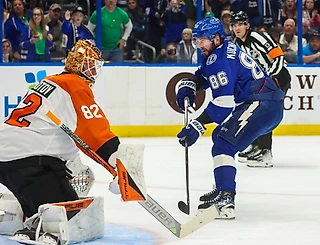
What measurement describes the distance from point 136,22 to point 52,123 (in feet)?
19.7

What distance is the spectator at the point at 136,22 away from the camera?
29.8ft

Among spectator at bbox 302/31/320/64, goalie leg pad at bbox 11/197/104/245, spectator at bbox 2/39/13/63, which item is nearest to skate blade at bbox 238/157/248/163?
spectator at bbox 302/31/320/64

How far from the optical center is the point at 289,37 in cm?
932

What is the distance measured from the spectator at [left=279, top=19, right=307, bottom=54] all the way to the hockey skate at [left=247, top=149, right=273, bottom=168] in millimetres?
3180

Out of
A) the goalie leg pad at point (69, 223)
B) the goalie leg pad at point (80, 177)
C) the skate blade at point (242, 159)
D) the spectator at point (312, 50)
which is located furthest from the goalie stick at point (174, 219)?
the spectator at point (312, 50)

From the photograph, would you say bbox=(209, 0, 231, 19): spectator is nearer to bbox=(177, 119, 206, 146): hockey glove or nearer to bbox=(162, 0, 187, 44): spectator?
bbox=(162, 0, 187, 44): spectator

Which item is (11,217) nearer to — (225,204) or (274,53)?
(225,204)

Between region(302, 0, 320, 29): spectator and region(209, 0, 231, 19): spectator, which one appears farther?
region(302, 0, 320, 29): spectator

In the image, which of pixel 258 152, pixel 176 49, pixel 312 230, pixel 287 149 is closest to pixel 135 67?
pixel 176 49

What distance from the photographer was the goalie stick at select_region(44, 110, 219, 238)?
3184 mm

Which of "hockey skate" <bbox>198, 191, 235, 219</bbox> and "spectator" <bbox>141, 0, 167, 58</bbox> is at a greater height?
"spectator" <bbox>141, 0, 167, 58</bbox>

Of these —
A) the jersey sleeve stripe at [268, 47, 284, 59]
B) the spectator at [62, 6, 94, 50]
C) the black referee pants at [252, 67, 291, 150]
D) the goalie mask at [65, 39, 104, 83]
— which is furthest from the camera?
the spectator at [62, 6, 94, 50]

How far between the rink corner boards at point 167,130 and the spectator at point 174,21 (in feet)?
3.57

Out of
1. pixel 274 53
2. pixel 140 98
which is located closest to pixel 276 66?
pixel 274 53
